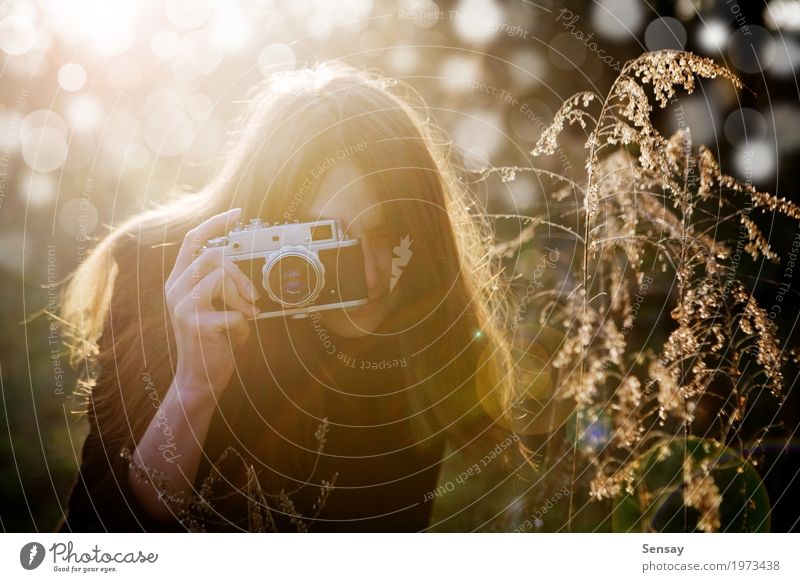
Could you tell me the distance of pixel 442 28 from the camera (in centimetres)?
109

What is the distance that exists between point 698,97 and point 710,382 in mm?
516

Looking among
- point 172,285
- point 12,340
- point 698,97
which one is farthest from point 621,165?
point 12,340

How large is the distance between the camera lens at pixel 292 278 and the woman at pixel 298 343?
1.6 inches

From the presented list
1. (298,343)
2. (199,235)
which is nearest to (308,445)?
(298,343)

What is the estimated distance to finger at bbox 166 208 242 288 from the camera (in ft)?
3.07

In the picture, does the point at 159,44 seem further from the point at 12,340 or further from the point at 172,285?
the point at 12,340

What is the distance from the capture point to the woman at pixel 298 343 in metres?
0.96

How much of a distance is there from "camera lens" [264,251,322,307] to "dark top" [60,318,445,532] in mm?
87

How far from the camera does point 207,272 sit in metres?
0.92

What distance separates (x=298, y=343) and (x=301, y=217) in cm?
21

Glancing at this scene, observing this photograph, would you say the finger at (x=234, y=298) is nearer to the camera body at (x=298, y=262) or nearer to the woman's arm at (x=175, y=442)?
the camera body at (x=298, y=262)
